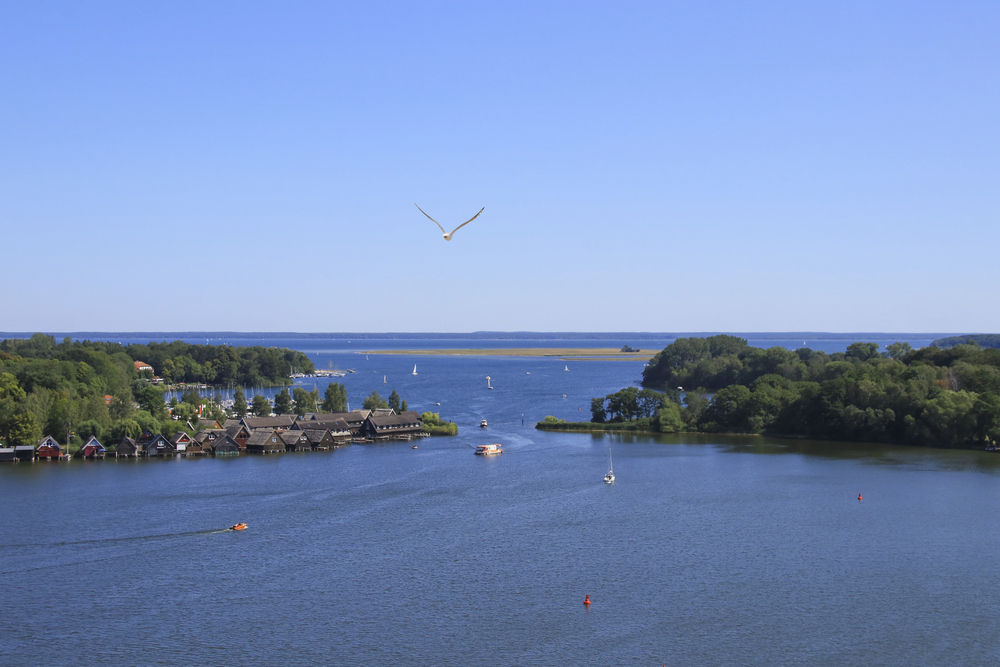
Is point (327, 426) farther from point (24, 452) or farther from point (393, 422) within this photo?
point (24, 452)

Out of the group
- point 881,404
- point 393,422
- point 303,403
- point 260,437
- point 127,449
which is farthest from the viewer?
point 303,403

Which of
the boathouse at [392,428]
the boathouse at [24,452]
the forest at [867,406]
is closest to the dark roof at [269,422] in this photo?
the boathouse at [392,428]

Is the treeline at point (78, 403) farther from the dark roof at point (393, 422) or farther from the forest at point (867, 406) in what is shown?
the forest at point (867, 406)

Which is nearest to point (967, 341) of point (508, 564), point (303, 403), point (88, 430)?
point (303, 403)

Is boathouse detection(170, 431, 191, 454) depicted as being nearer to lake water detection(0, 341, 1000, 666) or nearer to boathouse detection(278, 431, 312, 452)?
boathouse detection(278, 431, 312, 452)

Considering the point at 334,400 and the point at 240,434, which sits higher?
the point at 334,400

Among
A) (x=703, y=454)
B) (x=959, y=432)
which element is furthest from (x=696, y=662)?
(x=959, y=432)

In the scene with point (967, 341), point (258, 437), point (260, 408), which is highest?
point (967, 341)
